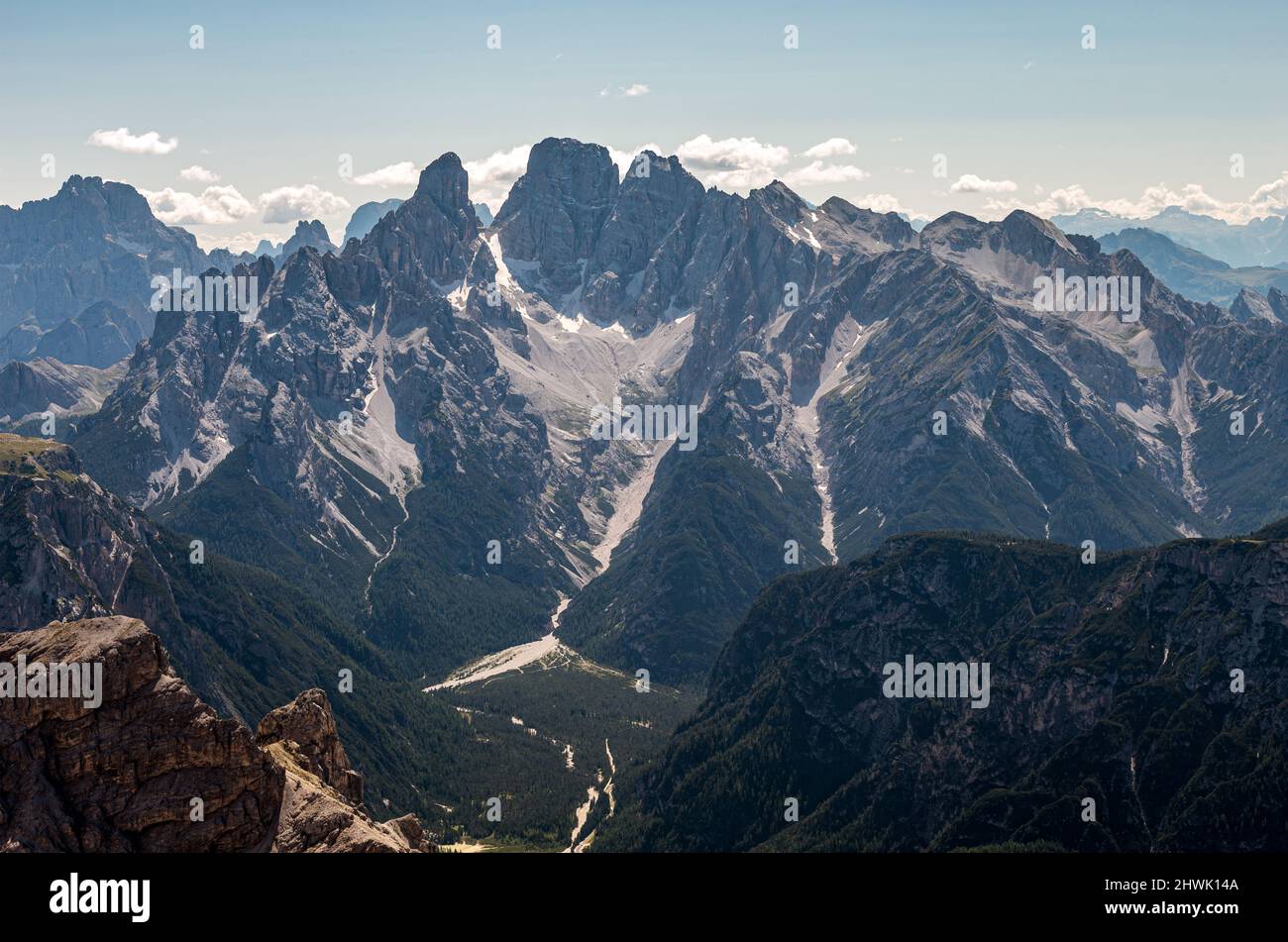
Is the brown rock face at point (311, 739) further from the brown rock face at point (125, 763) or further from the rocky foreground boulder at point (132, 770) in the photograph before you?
the brown rock face at point (125, 763)

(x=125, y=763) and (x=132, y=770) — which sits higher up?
(x=125, y=763)

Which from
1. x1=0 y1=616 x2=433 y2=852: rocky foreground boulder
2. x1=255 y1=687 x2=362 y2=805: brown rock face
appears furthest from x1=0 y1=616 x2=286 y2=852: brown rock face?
x1=255 y1=687 x2=362 y2=805: brown rock face

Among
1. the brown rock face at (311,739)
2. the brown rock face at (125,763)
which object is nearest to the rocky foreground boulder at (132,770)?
the brown rock face at (125,763)

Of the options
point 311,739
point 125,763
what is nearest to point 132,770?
point 125,763

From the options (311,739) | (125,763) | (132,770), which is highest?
(125,763)

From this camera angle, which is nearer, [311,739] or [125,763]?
[125,763]

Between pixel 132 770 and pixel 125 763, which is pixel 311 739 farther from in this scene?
pixel 125 763
